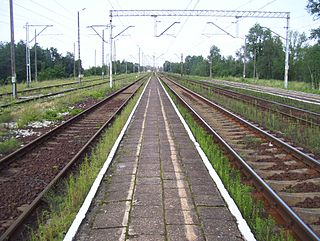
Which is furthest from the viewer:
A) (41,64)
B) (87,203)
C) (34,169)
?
(41,64)

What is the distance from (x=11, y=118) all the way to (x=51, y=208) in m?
11.2

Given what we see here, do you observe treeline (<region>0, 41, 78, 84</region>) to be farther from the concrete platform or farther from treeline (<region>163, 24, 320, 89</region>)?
the concrete platform

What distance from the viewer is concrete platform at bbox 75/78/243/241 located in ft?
15.3

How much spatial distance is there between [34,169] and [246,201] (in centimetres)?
460

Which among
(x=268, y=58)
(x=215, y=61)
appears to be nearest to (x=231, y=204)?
(x=268, y=58)

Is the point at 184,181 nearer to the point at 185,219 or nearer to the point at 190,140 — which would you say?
the point at 185,219

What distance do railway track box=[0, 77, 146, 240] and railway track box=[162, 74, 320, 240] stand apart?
3582 millimetres

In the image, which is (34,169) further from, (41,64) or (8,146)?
(41,64)

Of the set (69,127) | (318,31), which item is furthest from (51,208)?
(318,31)

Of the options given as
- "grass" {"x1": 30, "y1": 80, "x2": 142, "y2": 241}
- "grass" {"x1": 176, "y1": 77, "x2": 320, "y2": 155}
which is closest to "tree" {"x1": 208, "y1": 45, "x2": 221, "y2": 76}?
"grass" {"x1": 176, "y1": 77, "x2": 320, "y2": 155}

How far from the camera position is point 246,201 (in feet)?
18.9

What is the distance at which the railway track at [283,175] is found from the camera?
5.08 meters

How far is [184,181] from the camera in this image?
684 cm

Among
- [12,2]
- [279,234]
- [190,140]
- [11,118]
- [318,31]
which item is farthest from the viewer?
[318,31]
